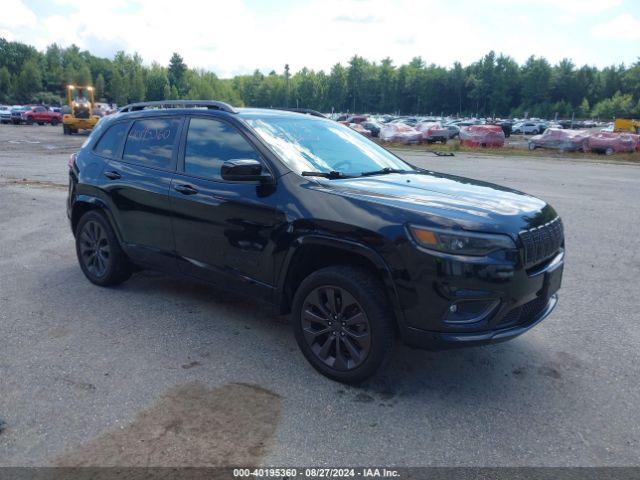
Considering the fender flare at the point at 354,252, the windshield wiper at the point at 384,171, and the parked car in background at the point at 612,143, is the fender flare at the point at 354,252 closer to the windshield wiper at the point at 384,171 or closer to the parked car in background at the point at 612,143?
the windshield wiper at the point at 384,171

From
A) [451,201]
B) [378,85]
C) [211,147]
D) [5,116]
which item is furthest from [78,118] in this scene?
[378,85]

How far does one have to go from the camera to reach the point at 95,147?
17.8 feet

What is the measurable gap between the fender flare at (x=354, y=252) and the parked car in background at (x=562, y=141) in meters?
30.4

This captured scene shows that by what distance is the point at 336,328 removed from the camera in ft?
11.6

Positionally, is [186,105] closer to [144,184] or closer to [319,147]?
[144,184]

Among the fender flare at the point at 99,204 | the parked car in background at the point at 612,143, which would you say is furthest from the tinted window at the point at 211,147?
the parked car in background at the point at 612,143

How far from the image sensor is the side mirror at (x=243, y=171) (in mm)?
3682

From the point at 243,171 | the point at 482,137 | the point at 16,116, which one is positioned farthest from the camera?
the point at 16,116

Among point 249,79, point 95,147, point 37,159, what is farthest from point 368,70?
point 95,147

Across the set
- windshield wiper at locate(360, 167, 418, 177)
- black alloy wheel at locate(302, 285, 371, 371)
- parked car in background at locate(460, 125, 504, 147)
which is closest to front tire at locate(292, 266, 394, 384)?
black alloy wheel at locate(302, 285, 371, 371)

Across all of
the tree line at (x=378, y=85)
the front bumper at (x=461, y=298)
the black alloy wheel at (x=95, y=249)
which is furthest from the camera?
the tree line at (x=378, y=85)

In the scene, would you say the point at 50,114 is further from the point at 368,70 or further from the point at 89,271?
the point at 368,70

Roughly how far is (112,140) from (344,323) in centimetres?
319

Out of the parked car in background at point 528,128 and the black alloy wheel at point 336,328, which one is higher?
the parked car in background at point 528,128
